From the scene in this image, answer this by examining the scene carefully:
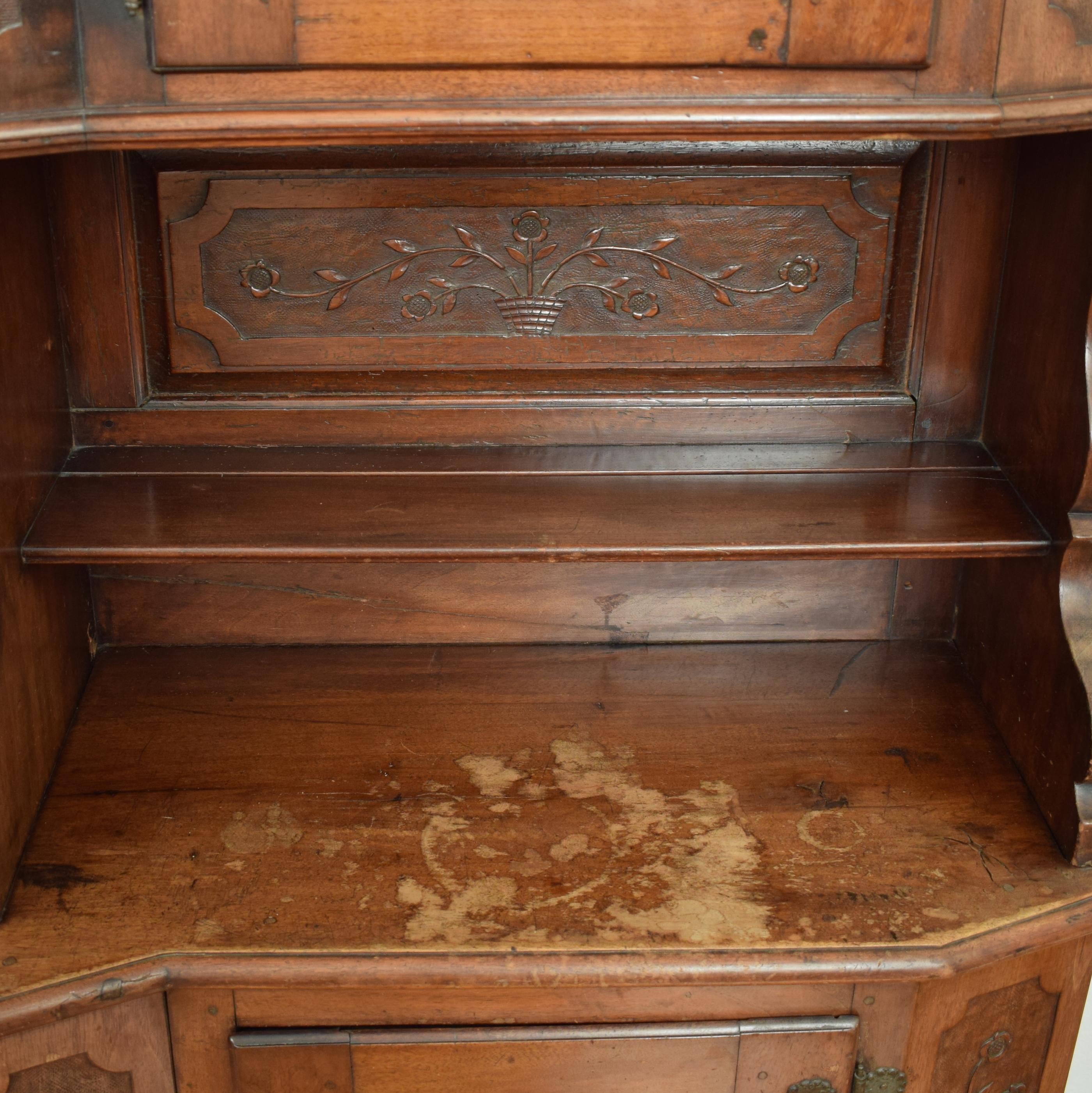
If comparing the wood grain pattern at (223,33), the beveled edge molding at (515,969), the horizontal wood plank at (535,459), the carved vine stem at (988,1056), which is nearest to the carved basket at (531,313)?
the horizontal wood plank at (535,459)

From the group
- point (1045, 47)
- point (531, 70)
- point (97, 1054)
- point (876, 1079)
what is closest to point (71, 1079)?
point (97, 1054)

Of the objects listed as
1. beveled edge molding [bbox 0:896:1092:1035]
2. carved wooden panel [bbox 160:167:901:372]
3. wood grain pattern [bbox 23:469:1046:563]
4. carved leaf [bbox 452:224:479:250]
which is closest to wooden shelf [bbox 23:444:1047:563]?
wood grain pattern [bbox 23:469:1046:563]

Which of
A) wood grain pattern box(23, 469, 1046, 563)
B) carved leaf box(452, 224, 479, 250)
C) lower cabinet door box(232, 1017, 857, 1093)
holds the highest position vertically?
carved leaf box(452, 224, 479, 250)

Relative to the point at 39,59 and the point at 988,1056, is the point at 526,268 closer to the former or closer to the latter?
the point at 39,59

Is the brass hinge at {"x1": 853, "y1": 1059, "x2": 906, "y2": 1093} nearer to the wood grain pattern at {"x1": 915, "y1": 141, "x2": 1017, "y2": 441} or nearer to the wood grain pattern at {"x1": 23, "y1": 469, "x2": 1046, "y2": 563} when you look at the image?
the wood grain pattern at {"x1": 23, "y1": 469, "x2": 1046, "y2": 563}

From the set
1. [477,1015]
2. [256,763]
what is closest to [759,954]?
[477,1015]

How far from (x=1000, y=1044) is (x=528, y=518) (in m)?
0.82

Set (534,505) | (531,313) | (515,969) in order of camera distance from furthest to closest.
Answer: (531,313) < (534,505) < (515,969)

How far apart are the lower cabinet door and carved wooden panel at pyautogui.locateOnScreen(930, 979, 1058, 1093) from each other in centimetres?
14

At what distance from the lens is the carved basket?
1.53 metres

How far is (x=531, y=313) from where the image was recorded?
1.53m

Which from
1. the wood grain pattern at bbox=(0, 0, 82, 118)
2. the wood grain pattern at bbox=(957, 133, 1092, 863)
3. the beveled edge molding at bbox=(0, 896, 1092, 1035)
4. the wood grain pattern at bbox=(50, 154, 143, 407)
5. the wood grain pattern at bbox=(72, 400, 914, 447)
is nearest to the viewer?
the wood grain pattern at bbox=(0, 0, 82, 118)

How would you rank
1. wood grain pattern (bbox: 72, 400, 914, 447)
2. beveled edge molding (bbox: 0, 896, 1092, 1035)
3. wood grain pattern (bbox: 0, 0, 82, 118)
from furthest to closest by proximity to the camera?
wood grain pattern (bbox: 72, 400, 914, 447)
beveled edge molding (bbox: 0, 896, 1092, 1035)
wood grain pattern (bbox: 0, 0, 82, 118)

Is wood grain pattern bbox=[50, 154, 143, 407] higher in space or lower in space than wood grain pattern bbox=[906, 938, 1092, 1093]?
higher
